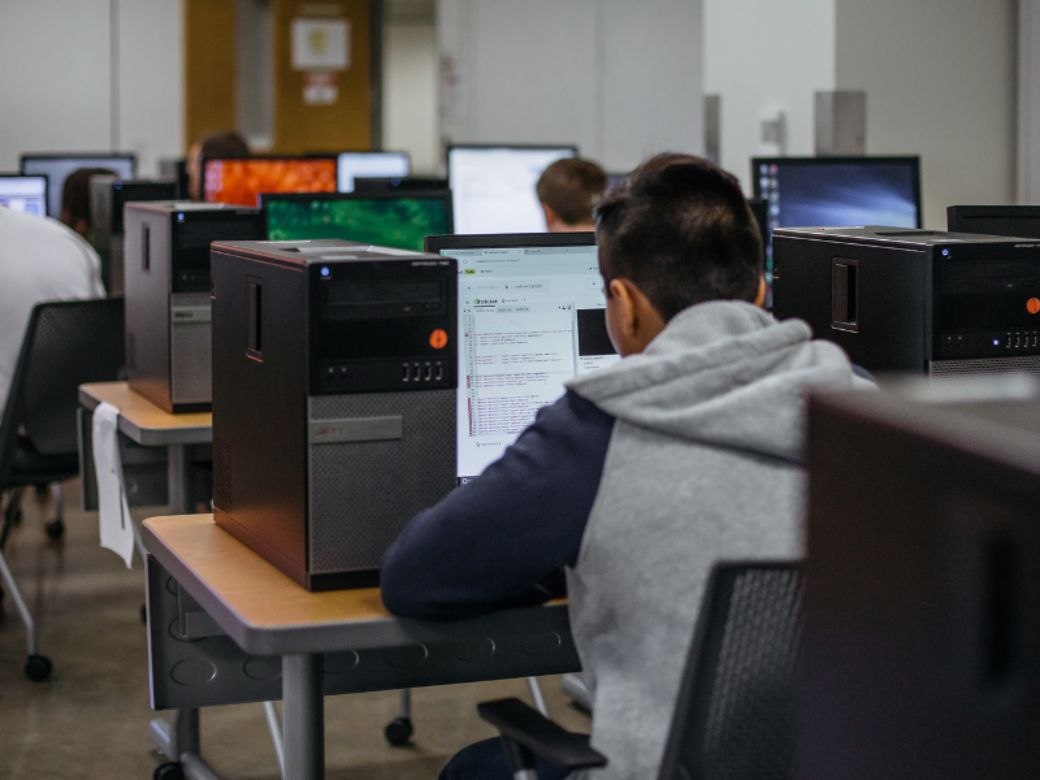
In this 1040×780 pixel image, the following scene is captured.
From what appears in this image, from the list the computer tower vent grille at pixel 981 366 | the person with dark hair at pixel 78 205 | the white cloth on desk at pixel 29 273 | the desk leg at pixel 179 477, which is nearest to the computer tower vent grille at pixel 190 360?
the desk leg at pixel 179 477

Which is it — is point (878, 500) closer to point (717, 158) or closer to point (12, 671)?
point (12, 671)

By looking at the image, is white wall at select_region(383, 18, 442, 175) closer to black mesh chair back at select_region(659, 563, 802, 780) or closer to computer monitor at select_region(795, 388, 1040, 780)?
black mesh chair back at select_region(659, 563, 802, 780)

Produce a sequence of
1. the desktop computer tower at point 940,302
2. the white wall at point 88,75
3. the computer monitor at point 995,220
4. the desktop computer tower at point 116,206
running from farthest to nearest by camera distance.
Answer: the white wall at point 88,75
the desktop computer tower at point 116,206
the computer monitor at point 995,220
the desktop computer tower at point 940,302

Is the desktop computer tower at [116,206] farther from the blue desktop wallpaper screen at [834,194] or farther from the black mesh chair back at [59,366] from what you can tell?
the blue desktop wallpaper screen at [834,194]

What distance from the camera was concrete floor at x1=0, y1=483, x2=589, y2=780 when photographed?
126 inches

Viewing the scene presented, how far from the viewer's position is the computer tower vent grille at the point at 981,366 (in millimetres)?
2174

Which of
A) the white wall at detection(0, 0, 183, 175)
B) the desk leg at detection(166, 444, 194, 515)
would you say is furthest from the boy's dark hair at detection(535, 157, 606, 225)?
the white wall at detection(0, 0, 183, 175)

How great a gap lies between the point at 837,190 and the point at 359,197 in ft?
3.90

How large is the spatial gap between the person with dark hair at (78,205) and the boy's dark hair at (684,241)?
4.37 meters

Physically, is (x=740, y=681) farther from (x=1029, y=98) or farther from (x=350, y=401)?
(x=1029, y=98)

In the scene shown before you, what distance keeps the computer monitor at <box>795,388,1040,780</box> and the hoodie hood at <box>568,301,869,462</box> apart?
2.97ft

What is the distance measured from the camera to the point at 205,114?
11.0 m

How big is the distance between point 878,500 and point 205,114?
1093cm

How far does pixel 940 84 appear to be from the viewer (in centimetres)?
488
